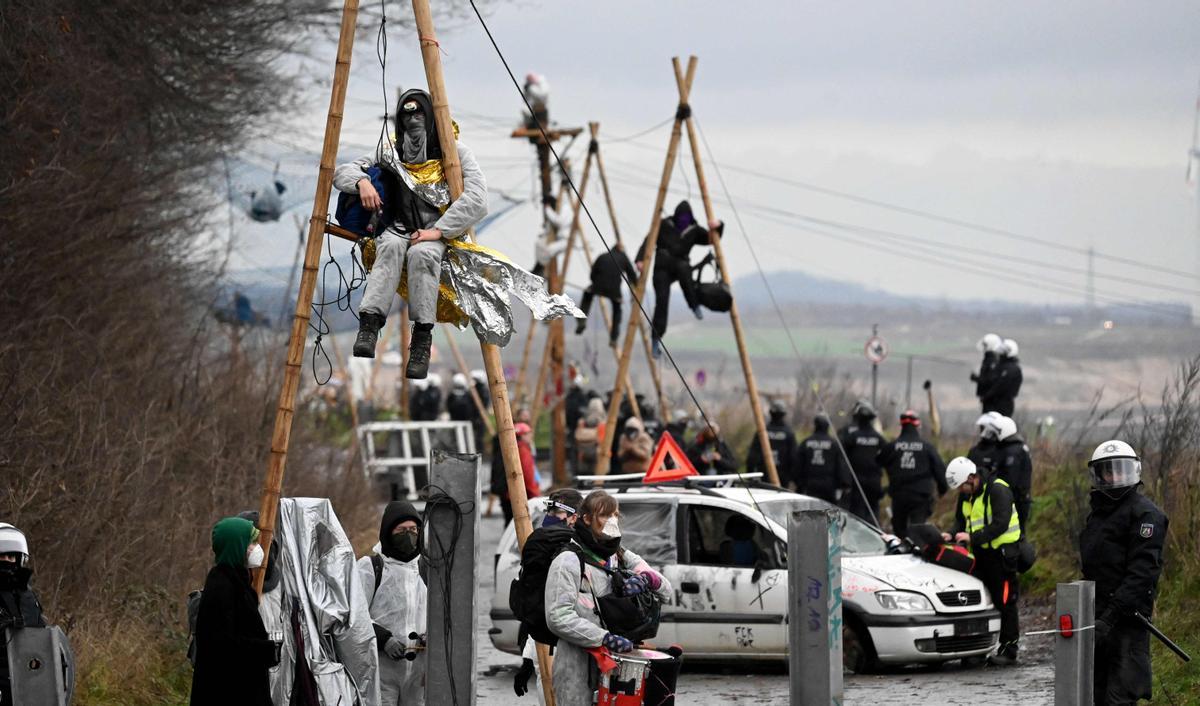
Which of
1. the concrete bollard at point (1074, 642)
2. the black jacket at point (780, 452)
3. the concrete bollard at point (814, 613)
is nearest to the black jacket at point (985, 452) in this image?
the black jacket at point (780, 452)

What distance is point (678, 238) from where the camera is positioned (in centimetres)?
2141

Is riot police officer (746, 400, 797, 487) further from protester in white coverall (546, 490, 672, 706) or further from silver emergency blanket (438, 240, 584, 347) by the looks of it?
protester in white coverall (546, 490, 672, 706)

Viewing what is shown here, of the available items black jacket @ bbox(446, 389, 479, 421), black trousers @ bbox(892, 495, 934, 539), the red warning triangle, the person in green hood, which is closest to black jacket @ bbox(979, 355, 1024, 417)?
black trousers @ bbox(892, 495, 934, 539)

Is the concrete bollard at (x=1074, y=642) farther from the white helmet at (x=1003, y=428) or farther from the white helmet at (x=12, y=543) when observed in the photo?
the white helmet at (x=1003, y=428)

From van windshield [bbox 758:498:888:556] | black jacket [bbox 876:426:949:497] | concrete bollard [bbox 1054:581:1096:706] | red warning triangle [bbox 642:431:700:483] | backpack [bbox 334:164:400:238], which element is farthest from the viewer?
black jacket [bbox 876:426:949:497]

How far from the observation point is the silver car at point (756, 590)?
48.5 feet

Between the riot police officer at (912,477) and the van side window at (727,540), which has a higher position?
the riot police officer at (912,477)

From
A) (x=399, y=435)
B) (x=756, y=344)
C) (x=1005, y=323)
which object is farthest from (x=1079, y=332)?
(x=399, y=435)

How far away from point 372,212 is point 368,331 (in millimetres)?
702

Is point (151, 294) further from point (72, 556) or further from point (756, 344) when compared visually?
point (756, 344)

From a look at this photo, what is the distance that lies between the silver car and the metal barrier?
43.9 feet

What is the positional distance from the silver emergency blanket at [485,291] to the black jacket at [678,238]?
412 inches

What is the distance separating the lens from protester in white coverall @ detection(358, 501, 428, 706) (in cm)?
1100

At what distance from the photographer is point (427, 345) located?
10.9 meters
